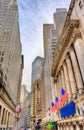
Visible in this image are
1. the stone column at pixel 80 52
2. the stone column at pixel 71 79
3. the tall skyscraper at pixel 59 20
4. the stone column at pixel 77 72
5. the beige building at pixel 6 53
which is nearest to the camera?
the stone column at pixel 80 52

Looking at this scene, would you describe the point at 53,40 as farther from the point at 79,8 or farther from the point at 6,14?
the point at 79,8

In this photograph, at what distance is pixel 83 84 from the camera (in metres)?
24.3

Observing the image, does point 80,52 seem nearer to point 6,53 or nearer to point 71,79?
point 71,79

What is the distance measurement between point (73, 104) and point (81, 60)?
27.7 ft

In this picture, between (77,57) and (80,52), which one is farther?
(77,57)

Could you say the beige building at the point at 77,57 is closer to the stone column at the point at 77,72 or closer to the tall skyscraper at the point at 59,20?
the stone column at the point at 77,72

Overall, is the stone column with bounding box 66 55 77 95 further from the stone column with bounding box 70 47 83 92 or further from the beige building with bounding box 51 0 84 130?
the stone column with bounding box 70 47 83 92

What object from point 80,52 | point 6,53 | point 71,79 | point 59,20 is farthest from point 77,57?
point 59,20

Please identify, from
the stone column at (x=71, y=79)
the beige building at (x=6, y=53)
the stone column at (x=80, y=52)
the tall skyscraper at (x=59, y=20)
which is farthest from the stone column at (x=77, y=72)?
the tall skyscraper at (x=59, y=20)

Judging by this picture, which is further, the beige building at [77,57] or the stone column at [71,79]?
the stone column at [71,79]

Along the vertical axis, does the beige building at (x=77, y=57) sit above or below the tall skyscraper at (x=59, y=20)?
below

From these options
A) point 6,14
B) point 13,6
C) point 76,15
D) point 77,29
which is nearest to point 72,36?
point 77,29

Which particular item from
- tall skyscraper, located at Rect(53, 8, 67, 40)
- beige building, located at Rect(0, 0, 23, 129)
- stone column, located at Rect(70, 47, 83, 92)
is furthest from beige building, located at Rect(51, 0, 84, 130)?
tall skyscraper, located at Rect(53, 8, 67, 40)

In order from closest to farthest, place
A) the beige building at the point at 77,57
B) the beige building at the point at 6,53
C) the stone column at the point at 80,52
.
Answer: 1. the beige building at the point at 77,57
2. the stone column at the point at 80,52
3. the beige building at the point at 6,53
